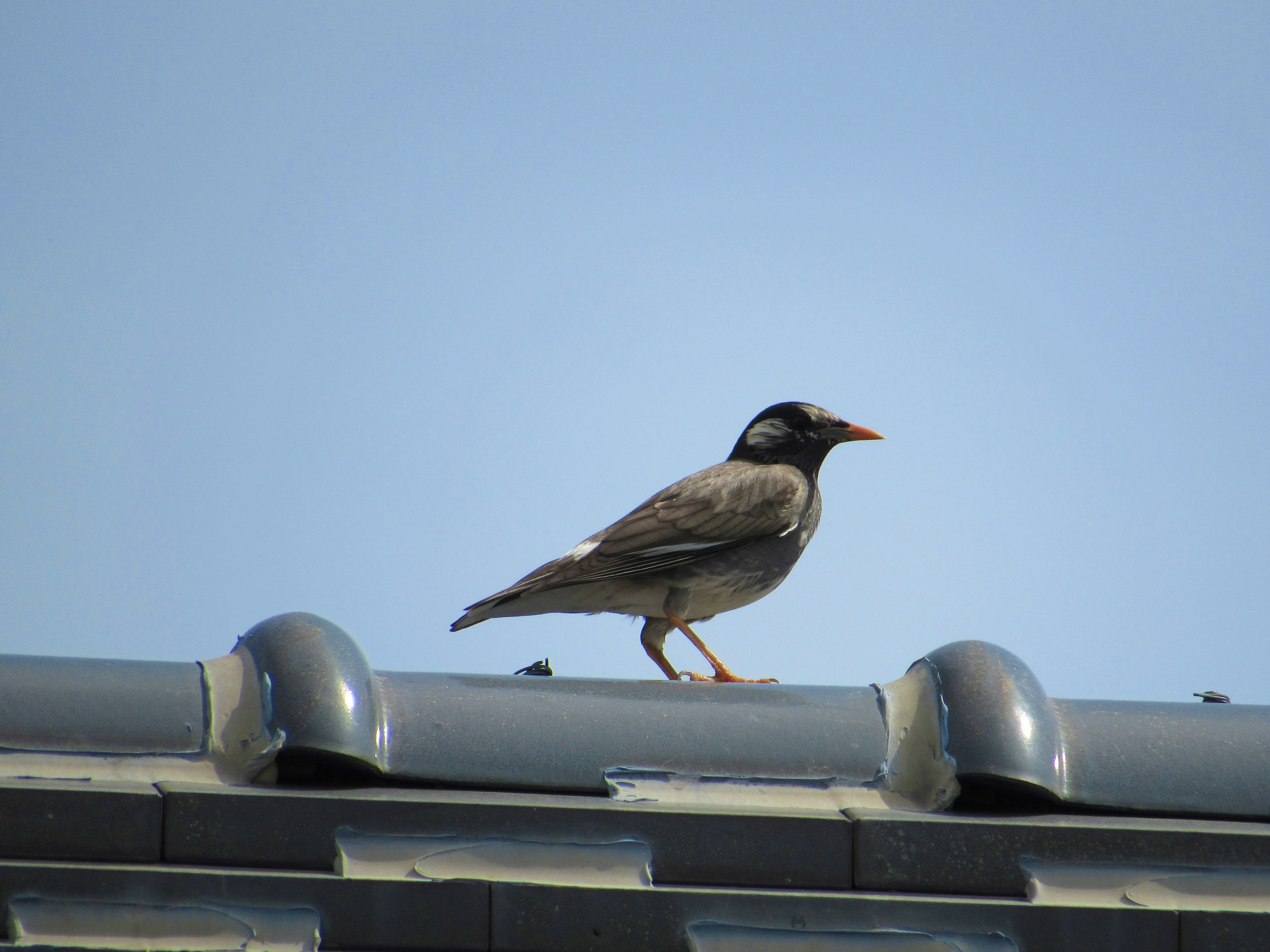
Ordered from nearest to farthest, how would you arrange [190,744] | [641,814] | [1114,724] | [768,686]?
[641,814] < [190,744] < [1114,724] < [768,686]

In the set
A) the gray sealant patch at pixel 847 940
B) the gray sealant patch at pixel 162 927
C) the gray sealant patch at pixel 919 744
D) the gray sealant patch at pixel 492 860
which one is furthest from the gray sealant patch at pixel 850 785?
the gray sealant patch at pixel 162 927

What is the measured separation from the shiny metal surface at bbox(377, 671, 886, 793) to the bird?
2.75 m

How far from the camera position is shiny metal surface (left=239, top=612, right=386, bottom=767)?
2.12m

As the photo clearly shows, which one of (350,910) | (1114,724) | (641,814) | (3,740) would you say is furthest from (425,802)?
(1114,724)

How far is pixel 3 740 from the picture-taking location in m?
2.17

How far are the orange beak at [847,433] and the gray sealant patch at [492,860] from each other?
4850mm

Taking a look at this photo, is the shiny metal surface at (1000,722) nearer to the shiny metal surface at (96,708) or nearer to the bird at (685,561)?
the shiny metal surface at (96,708)

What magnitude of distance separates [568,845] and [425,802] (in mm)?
255

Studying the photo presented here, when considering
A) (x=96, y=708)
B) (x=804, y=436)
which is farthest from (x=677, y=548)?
(x=96, y=708)

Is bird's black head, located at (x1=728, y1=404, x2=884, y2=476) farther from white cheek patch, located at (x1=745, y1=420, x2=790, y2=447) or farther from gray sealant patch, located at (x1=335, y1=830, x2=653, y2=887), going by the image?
gray sealant patch, located at (x1=335, y1=830, x2=653, y2=887)

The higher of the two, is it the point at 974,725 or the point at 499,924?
the point at 974,725

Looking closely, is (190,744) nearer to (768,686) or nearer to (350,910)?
(350,910)

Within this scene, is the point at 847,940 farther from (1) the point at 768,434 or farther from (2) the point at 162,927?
(1) the point at 768,434

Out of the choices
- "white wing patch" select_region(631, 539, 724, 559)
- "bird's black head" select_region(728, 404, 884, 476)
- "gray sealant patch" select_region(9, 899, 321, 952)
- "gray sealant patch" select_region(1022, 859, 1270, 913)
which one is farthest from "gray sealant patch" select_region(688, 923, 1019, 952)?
"bird's black head" select_region(728, 404, 884, 476)
